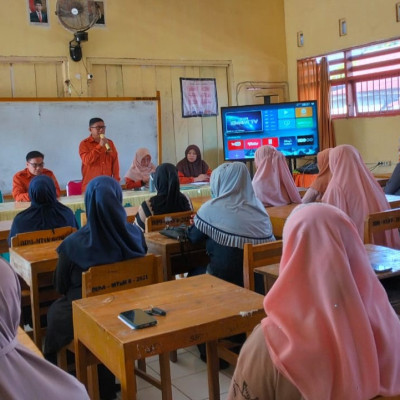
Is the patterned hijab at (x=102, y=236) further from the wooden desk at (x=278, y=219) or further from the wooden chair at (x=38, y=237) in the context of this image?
the wooden desk at (x=278, y=219)

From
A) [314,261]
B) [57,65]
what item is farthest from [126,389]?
[57,65]

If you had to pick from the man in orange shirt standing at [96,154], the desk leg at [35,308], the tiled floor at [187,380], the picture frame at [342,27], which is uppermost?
the picture frame at [342,27]

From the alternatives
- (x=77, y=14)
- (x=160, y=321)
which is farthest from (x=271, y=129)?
(x=160, y=321)

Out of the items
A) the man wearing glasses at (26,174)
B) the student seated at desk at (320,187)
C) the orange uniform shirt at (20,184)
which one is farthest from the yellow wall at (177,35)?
the student seated at desk at (320,187)

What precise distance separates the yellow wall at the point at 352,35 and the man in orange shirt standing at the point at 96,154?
351 centimetres

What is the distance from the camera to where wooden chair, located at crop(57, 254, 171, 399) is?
97.8 inches

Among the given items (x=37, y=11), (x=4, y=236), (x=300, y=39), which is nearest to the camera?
(x=4, y=236)

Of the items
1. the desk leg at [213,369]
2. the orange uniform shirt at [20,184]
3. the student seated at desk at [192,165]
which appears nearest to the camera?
the desk leg at [213,369]

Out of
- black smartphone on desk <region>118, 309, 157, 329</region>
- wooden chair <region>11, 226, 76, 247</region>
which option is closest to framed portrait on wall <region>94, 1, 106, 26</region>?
wooden chair <region>11, 226, 76, 247</region>

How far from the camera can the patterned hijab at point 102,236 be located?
273 centimetres

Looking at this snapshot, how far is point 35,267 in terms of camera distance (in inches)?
120

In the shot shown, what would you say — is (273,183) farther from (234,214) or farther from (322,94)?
(322,94)

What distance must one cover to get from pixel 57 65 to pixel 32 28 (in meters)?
0.53

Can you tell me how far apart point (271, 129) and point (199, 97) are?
1.19 m
